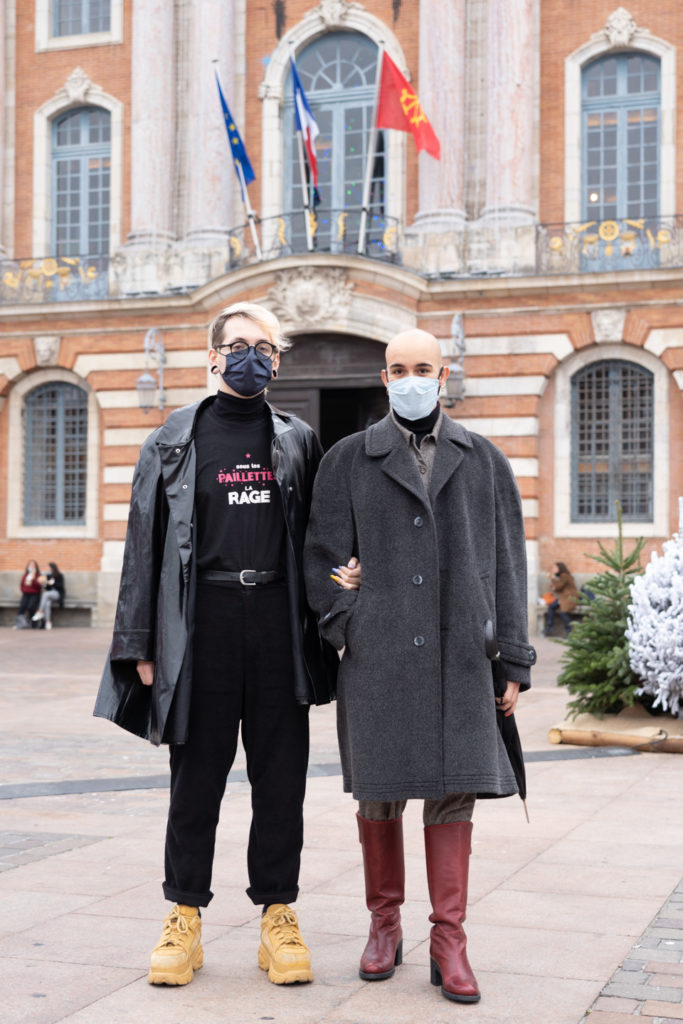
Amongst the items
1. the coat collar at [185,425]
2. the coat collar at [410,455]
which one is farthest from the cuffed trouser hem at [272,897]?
the coat collar at [185,425]

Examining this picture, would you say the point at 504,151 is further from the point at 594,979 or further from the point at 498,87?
the point at 594,979

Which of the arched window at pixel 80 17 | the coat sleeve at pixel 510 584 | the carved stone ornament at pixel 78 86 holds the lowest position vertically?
the coat sleeve at pixel 510 584

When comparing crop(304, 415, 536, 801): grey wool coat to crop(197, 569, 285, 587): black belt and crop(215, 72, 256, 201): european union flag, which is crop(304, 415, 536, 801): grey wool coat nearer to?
crop(197, 569, 285, 587): black belt

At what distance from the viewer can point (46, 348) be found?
83.6ft

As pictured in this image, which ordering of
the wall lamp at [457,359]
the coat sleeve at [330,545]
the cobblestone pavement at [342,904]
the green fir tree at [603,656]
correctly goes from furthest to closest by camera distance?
the wall lamp at [457,359] → the green fir tree at [603,656] → the coat sleeve at [330,545] → the cobblestone pavement at [342,904]

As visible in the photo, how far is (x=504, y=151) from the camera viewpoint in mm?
22875

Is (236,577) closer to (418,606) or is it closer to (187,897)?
(418,606)

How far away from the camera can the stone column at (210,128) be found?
24438 millimetres

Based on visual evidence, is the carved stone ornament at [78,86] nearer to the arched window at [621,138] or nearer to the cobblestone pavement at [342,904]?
the arched window at [621,138]

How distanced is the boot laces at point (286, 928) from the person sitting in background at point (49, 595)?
817 inches

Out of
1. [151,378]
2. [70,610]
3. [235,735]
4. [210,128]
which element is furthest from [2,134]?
[235,735]

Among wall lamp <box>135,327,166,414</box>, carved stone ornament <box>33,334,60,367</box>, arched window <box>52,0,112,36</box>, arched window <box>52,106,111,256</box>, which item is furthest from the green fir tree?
arched window <box>52,0,112,36</box>

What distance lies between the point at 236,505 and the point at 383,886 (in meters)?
1.38

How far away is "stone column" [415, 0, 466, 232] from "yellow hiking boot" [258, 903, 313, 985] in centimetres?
1939
